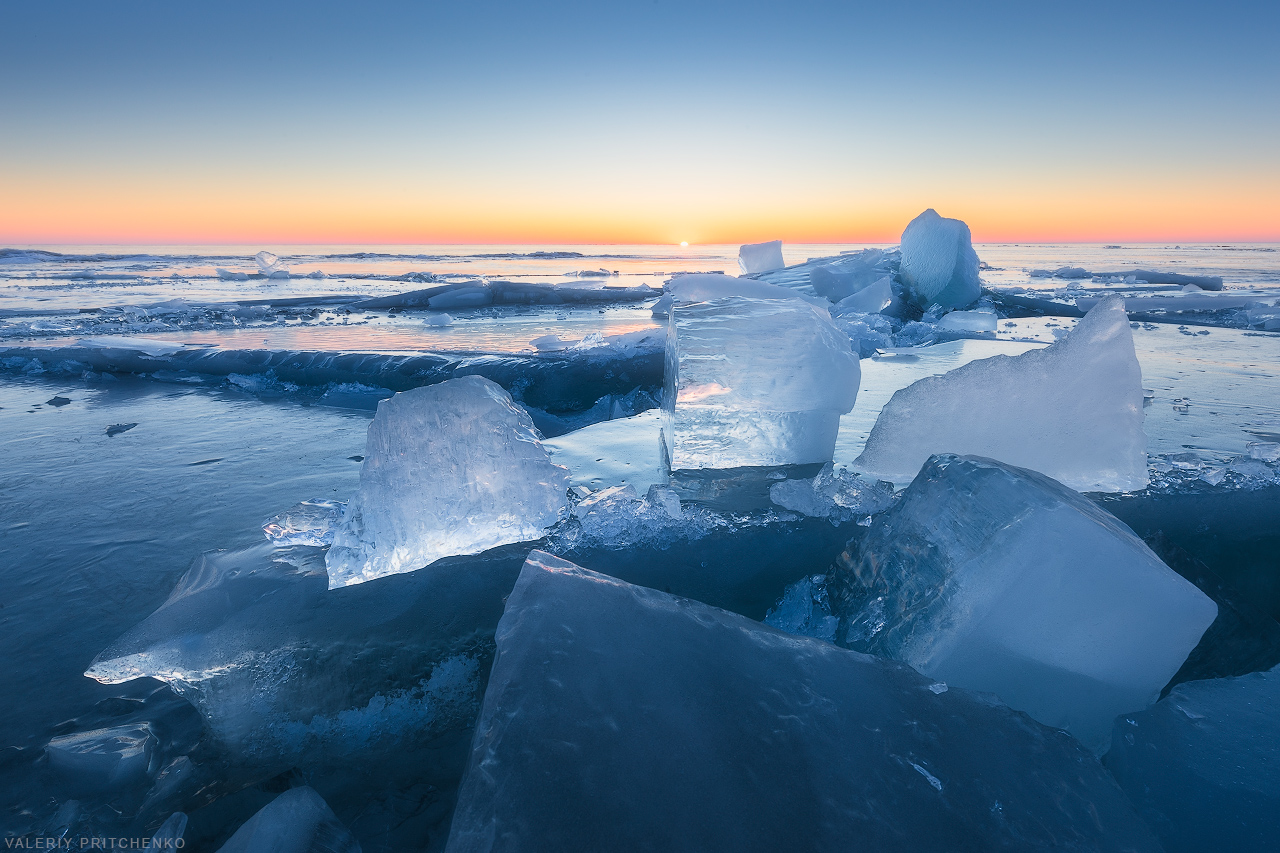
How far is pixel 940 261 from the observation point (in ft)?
23.9

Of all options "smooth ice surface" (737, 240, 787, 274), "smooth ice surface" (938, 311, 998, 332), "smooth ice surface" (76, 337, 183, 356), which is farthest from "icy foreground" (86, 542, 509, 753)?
"smooth ice surface" (737, 240, 787, 274)

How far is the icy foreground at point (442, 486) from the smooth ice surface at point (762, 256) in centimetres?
901

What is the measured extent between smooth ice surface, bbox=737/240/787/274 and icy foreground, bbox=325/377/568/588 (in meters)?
9.01

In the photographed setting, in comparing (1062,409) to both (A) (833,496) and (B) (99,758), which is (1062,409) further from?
(B) (99,758)

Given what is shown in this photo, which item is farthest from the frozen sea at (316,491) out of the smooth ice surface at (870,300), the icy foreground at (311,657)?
the smooth ice surface at (870,300)

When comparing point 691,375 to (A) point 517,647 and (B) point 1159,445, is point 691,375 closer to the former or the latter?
(A) point 517,647

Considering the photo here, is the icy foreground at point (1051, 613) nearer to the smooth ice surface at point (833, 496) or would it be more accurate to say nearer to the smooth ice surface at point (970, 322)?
the smooth ice surface at point (833, 496)

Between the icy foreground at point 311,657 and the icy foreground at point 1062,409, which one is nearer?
the icy foreground at point 311,657

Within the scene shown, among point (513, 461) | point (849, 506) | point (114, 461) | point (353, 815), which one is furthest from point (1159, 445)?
point (114, 461)

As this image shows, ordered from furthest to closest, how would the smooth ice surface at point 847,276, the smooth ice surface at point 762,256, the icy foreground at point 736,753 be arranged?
the smooth ice surface at point 762,256 < the smooth ice surface at point 847,276 < the icy foreground at point 736,753

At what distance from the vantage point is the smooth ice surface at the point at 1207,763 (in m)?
0.93

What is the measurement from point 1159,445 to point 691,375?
1825mm

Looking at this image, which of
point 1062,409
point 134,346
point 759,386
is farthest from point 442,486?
point 134,346

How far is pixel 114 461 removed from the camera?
2605mm
